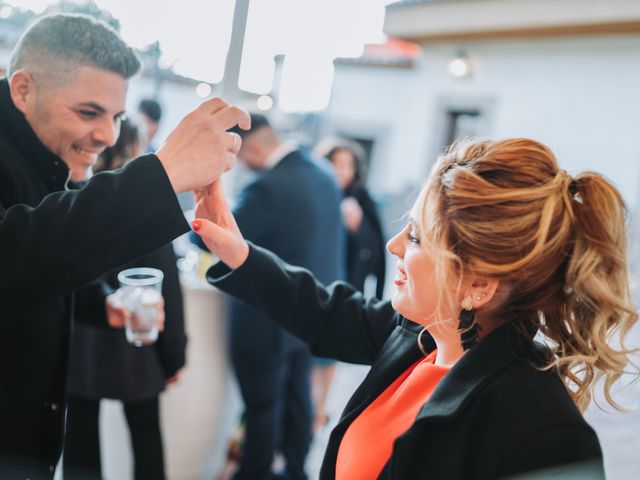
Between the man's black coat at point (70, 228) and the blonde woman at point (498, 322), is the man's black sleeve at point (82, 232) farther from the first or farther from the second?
the blonde woman at point (498, 322)

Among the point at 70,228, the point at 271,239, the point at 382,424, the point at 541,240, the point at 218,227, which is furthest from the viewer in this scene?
the point at 271,239

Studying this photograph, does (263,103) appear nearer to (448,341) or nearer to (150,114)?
(150,114)

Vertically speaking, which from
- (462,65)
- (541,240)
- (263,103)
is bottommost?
(541,240)

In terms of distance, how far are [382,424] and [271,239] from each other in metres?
1.49

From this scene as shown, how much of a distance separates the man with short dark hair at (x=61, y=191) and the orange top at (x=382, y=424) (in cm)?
46

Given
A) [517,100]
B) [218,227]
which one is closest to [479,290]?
[218,227]

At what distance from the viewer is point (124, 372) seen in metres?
1.87

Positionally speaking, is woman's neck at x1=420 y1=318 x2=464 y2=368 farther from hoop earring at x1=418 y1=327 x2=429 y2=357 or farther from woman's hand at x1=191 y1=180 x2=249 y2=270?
woman's hand at x1=191 y1=180 x2=249 y2=270

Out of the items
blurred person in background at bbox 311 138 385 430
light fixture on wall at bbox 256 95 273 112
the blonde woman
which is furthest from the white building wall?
the blonde woman

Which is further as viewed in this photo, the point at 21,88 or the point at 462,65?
the point at 462,65

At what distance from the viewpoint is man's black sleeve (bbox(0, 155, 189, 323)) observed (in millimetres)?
742

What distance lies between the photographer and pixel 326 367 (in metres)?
3.24

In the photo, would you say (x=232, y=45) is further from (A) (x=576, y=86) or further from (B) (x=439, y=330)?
(A) (x=576, y=86)

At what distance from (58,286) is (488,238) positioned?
618 mm
